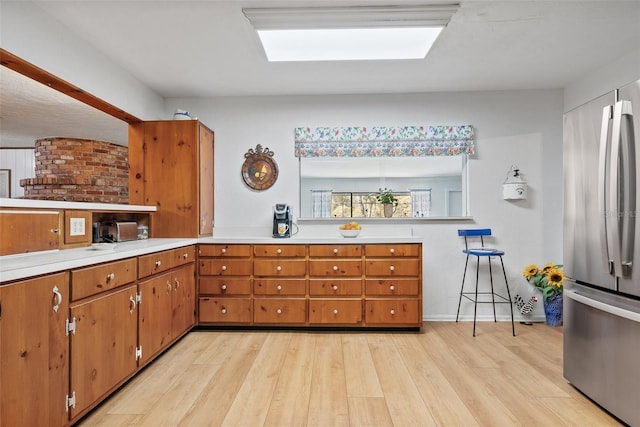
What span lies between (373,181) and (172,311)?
242 centimetres

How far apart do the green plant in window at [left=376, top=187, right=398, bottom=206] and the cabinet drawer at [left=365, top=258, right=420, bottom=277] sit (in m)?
0.75

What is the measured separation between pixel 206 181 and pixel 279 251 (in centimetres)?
A: 112

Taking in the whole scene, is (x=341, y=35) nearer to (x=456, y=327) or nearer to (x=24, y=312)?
(x=24, y=312)

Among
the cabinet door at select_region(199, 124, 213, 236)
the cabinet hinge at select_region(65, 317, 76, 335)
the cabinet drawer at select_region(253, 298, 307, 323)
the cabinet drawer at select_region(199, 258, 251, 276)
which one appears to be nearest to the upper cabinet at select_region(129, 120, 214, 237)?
the cabinet door at select_region(199, 124, 213, 236)

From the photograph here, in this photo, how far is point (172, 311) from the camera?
2760 mm

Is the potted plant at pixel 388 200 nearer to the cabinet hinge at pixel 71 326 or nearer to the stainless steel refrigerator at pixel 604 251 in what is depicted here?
the stainless steel refrigerator at pixel 604 251

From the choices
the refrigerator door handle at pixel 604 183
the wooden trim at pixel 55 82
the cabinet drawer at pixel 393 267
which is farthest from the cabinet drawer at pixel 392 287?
the wooden trim at pixel 55 82

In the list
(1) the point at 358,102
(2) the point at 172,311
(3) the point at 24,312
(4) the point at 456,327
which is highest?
(1) the point at 358,102

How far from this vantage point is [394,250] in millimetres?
3162

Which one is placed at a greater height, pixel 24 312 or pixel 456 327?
pixel 24 312

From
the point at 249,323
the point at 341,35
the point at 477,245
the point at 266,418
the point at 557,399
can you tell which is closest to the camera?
the point at 266,418

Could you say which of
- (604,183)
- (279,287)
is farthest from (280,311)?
(604,183)

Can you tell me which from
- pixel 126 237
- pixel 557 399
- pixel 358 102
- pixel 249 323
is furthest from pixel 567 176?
pixel 126 237

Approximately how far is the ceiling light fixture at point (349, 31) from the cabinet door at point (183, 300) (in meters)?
2.08
